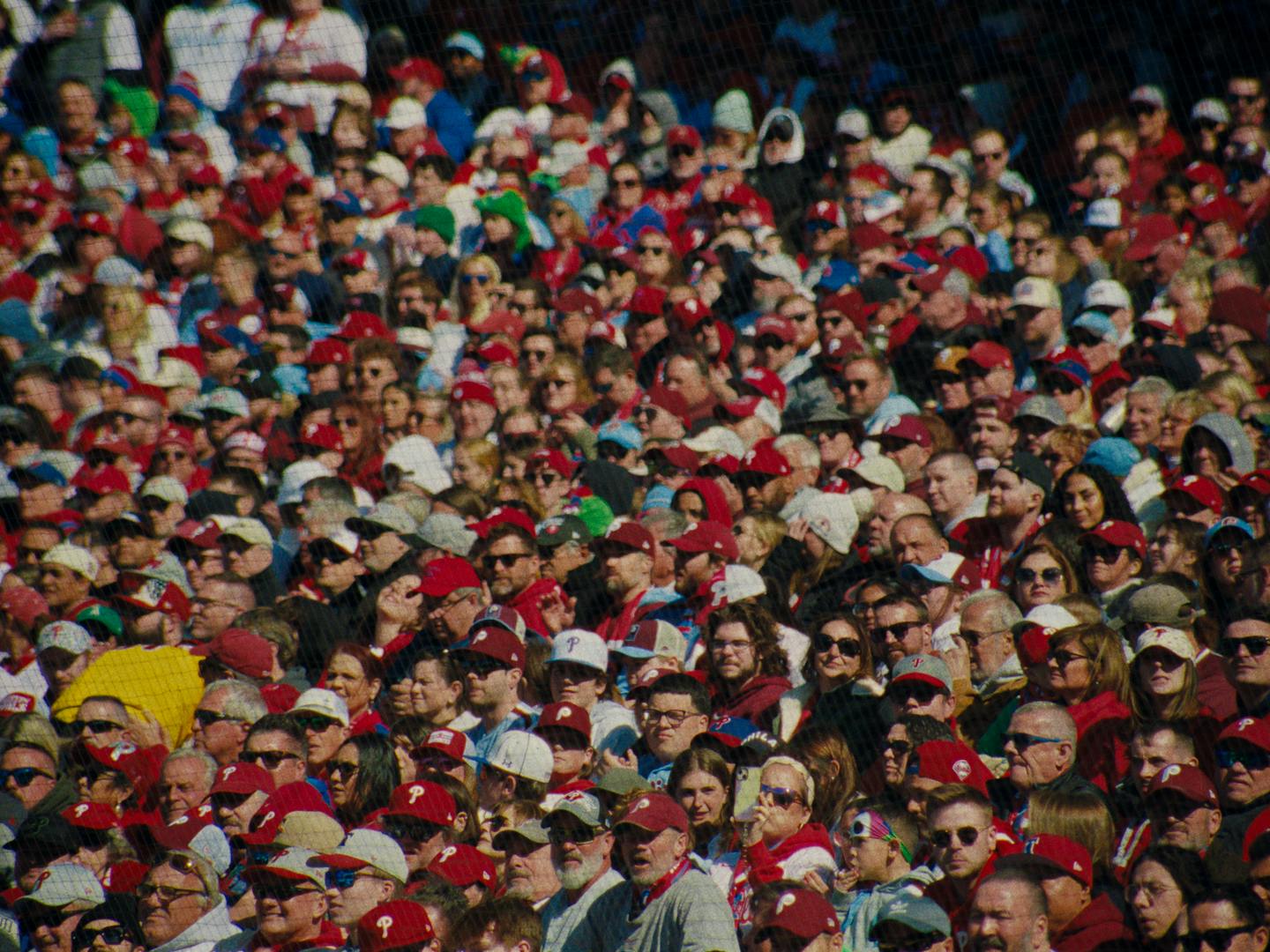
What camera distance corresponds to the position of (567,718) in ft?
17.2

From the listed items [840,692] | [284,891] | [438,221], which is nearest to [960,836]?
[840,692]

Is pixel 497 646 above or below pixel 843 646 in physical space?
above

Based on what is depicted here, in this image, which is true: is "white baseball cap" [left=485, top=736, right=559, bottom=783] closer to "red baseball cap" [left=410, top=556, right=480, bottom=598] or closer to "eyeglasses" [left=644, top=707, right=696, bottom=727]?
"eyeglasses" [left=644, top=707, right=696, bottom=727]

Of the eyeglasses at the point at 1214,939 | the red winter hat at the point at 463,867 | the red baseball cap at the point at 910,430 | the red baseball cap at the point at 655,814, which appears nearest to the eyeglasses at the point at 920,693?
the red baseball cap at the point at 655,814

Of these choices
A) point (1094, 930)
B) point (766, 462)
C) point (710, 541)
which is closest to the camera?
point (1094, 930)

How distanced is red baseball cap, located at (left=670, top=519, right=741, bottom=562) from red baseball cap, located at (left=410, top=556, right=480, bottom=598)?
2.41 ft

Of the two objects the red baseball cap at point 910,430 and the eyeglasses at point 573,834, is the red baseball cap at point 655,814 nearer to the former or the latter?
the eyeglasses at point 573,834

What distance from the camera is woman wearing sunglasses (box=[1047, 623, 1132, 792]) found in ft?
15.7

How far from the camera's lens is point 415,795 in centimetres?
503

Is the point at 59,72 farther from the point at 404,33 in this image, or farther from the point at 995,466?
the point at 995,466

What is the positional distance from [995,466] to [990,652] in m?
1.32

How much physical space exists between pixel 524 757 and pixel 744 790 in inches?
28.3

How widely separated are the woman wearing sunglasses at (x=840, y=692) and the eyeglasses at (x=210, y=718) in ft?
6.14

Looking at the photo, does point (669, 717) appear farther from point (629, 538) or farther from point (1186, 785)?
point (1186, 785)
